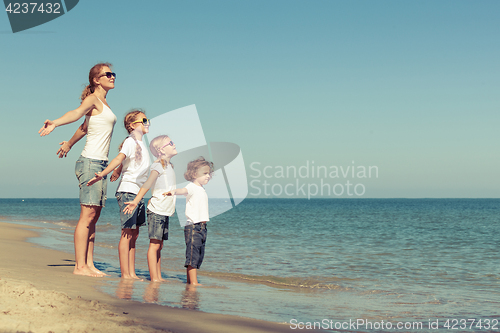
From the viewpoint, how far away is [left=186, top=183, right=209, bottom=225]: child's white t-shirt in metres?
4.51

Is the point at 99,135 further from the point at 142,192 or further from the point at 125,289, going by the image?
the point at 125,289

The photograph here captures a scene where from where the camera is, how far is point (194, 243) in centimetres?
446

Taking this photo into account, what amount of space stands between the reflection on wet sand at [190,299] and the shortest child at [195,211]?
0.31 meters

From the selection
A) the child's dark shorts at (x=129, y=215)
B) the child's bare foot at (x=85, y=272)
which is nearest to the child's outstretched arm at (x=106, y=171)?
the child's dark shorts at (x=129, y=215)

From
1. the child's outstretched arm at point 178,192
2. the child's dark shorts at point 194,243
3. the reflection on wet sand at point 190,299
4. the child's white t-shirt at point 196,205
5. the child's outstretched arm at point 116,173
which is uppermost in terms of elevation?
the child's outstretched arm at point 116,173

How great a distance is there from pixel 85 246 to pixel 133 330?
2.20 meters

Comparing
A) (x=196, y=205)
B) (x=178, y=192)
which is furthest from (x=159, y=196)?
(x=196, y=205)

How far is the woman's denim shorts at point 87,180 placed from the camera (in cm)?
405

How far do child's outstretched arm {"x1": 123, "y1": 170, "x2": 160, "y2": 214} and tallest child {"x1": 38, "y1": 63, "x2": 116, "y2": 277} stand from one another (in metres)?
0.31

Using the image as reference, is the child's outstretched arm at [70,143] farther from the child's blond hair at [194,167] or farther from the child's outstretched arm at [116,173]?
the child's blond hair at [194,167]

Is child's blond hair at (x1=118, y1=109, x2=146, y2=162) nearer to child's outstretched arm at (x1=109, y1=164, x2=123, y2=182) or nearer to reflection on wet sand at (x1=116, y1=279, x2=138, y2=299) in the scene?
child's outstretched arm at (x1=109, y1=164, x2=123, y2=182)

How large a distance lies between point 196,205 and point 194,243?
418 millimetres

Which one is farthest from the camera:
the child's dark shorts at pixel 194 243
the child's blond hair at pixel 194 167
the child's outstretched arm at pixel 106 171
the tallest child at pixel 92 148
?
the child's blond hair at pixel 194 167

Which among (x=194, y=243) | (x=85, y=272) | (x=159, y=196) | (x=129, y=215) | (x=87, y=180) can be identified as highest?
(x=87, y=180)
